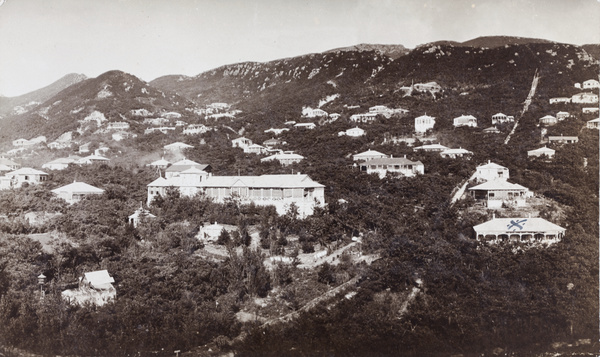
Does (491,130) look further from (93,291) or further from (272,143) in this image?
(93,291)

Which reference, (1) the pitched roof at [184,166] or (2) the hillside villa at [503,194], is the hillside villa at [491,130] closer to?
(2) the hillside villa at [503,194]

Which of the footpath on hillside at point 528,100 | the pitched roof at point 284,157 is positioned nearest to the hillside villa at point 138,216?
the pitched roof at point 284,157

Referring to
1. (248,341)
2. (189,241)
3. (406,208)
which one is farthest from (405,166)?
(248,341)

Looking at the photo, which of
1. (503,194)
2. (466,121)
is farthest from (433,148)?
(503,194)

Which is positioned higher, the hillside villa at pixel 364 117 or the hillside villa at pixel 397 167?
the hillside villa at pixel 364 117

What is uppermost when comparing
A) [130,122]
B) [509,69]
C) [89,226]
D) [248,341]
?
[509,69]

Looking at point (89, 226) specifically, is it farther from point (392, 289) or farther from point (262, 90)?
point (262, 90)
